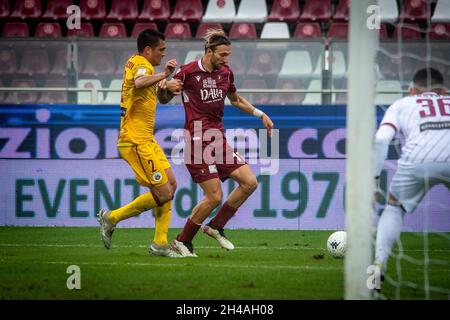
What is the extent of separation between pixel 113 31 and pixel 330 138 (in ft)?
15.6

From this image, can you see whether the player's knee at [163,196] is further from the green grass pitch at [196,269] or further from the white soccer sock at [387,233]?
the white soccer sock at [387,233]

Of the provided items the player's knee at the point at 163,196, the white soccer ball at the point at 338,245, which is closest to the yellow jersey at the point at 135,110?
the player's knee at the point at 163,196

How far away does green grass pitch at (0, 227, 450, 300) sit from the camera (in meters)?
6.60

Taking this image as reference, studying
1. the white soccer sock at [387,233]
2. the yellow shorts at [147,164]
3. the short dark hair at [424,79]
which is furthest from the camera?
the yellow shorts at [147,164]

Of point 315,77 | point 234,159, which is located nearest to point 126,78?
point 234,159

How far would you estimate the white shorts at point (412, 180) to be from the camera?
6879 millimetres

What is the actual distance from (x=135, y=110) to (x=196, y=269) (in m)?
1.91

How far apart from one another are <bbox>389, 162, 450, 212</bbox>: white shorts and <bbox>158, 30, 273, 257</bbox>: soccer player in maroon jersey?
8.25 ft

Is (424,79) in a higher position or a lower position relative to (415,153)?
higher

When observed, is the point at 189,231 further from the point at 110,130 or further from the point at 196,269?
the point at 110,130

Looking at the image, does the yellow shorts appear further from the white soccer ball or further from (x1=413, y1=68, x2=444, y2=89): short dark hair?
(x1=413, y1=68, x2=444, y2=89): short dark hair

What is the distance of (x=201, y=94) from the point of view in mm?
9234

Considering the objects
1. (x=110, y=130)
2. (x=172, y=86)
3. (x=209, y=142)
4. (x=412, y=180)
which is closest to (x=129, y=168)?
(x=110, y=130)

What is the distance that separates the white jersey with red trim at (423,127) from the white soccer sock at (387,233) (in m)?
0.40
